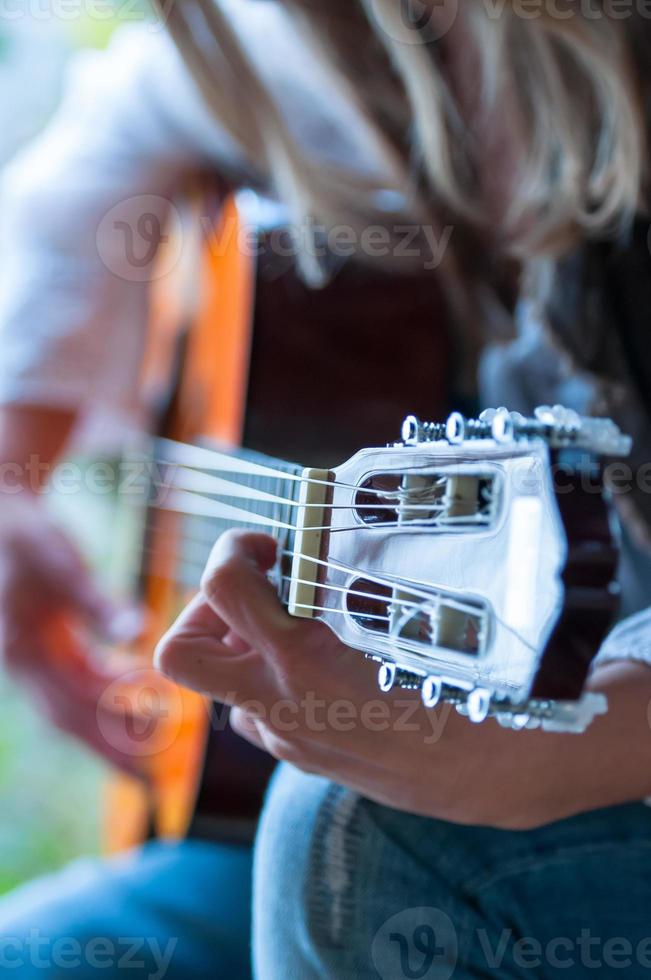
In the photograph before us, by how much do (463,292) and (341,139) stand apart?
13cm

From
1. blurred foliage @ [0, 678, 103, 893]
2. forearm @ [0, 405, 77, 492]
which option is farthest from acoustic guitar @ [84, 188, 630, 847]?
blurred foliage @ [0, 678, 103, 893]

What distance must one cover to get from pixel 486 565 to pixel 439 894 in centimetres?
19

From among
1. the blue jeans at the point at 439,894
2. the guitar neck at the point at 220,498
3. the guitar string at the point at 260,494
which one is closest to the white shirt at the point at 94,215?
the guitar neck at the point at 220,498

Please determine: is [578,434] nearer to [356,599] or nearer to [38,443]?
[356,599]

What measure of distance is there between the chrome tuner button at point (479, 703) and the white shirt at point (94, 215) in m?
0.56

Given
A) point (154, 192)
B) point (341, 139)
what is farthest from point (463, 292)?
point (154, 192)

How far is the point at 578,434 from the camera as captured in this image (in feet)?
0.66

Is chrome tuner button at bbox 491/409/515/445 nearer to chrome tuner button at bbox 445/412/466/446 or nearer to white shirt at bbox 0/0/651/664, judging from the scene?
chrome tuner button at bbox 445/412/466/446

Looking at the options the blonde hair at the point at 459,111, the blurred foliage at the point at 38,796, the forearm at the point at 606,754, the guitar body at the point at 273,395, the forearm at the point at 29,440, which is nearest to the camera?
the forearm at the point at 606,754

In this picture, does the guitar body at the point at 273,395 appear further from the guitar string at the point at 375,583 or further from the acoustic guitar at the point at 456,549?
the guitar string at the point at 375,583

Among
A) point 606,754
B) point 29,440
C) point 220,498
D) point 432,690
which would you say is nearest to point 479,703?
point 432,690

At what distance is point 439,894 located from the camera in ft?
1.15

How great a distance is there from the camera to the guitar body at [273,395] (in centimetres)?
63

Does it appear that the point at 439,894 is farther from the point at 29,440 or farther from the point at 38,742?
the point at 38,742
